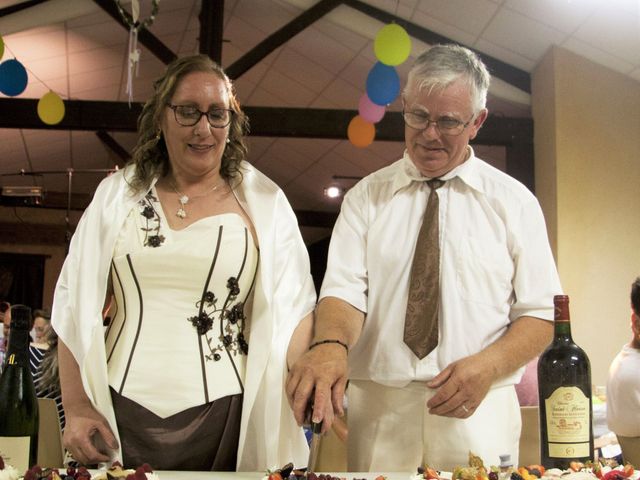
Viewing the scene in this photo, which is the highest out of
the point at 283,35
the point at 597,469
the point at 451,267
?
the point at 283,35

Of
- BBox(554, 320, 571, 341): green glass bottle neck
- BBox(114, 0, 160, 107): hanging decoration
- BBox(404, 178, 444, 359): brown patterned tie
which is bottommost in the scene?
BBox(554, 320, 571, 341): green glass bottle neck

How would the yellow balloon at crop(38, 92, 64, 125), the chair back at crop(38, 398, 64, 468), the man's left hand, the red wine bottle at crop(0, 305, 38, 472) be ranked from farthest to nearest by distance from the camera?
1. the yellow balloon at crop(38, 92, 64, 125)
2. the chair back at crop(38, 398, 64, 468)
3. the red wine bottle at crop(0, 305, 38, 472)
4. the man's left hand

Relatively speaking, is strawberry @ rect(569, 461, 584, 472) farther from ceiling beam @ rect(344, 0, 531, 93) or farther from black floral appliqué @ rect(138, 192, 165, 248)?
ceiling beam @ rect(344, 0, 531, 93)

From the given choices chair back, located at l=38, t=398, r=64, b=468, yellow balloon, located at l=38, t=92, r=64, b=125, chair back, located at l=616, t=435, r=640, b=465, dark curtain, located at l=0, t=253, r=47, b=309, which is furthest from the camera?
dark curtain, located at l=0, t=253, r=47, b=309

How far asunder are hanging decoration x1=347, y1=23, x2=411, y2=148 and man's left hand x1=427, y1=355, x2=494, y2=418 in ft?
12.9

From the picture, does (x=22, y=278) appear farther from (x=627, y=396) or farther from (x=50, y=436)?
(x=627, y=396)

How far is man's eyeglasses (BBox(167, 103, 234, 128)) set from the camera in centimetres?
171

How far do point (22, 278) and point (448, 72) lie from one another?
12.4 meters

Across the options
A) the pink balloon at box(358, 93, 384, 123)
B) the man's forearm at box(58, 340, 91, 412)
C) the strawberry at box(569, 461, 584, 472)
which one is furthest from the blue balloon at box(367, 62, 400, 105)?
the strawberry at box(569, 461, 584, 472)

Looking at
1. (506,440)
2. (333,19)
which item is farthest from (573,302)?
(506,440)

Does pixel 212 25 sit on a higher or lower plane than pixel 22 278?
higher

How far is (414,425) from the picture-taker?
5.26 ft

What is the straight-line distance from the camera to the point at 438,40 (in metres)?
6.72

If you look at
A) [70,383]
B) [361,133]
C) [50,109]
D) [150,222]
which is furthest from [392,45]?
A: [70,383]
